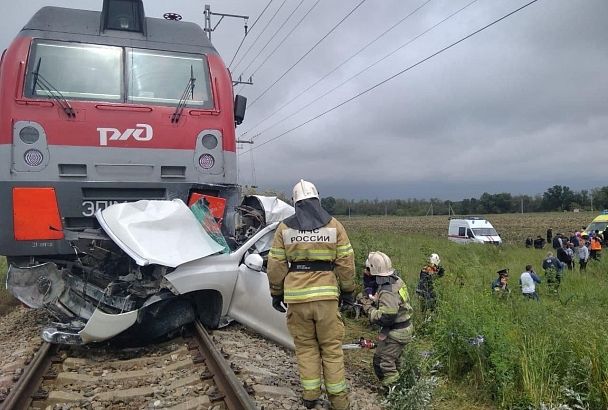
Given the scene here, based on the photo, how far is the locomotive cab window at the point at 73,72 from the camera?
20.5ft

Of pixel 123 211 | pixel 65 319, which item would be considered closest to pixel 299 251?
pixel 123 211

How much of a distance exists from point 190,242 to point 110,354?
1359 mm

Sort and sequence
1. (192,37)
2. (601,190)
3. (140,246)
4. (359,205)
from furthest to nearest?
(359,205) < (601,190) < (192,37) < (140,246)

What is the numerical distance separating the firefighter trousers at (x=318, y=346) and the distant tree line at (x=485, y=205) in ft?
265

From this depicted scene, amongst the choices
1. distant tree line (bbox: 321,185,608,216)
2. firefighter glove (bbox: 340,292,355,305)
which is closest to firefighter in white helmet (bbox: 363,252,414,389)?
firefighter glove (bbox: 340,292,355,305)

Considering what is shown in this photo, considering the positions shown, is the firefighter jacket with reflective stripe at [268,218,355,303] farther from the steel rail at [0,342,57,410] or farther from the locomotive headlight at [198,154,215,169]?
the locomotive headlight at [198,154,215,169]

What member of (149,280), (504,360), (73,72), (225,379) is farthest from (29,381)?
(504,360)

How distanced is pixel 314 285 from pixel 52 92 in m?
4.07

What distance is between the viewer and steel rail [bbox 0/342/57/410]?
13.0 ft

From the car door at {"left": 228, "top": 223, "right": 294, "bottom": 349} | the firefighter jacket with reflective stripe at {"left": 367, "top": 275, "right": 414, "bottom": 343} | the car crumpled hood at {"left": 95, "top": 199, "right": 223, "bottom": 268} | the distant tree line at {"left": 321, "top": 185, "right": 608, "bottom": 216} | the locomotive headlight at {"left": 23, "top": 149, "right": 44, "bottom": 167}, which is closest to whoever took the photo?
the firefighter jacket with reflective stripe at {"left": 367, "top": 275, "right": 414, "bottom": 343}

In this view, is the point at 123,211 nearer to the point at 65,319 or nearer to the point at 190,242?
the point at 190,242

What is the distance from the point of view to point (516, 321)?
6.43 m

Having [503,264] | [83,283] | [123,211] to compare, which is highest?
[123,211]

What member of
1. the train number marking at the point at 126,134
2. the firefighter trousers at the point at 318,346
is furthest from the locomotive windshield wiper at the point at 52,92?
the firefighter trousers at the point at 318,346
